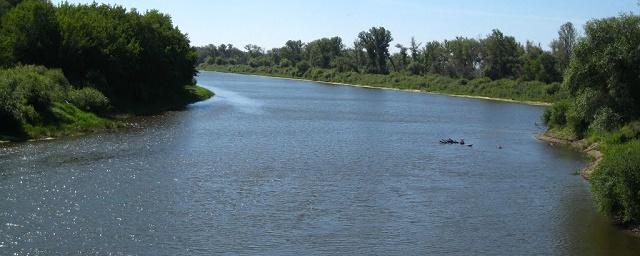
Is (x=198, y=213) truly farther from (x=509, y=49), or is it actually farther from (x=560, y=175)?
(x=509, y=49)

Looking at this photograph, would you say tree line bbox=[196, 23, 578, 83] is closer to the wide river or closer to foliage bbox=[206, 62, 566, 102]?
foliage bbox=[206, 62, 566, 102]

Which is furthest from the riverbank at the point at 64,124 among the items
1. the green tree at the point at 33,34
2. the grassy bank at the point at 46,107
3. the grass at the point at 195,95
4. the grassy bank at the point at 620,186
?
the grassy bank at the point at 620,186

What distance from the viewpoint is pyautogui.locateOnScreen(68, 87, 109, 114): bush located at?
6047 centimetres

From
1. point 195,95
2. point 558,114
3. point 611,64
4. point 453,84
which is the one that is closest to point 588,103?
point 611,64

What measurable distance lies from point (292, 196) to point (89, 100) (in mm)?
33518

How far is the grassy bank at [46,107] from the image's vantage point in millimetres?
49562

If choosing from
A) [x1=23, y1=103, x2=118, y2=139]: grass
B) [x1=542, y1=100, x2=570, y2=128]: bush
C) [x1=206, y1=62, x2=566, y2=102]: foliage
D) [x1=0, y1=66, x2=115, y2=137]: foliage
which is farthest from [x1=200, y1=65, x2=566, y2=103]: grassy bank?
[x1=0, y1=66, x2=115, y2=137]: foliage

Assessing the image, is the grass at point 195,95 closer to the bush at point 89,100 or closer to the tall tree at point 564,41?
the bush at point 89,100

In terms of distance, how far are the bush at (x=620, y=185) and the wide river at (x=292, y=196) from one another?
85 centimetres

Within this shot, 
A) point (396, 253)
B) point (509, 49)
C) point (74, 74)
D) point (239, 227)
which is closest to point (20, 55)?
point (74, 74)

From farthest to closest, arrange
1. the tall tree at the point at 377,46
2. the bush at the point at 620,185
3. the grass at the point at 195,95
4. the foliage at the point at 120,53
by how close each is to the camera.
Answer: the tall tree at the point at 377,46
the grass at the point at 195,95
the foliage at the point at 120,53
the bush at the point at 620,185

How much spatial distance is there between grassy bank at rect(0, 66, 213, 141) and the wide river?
8.78 feet

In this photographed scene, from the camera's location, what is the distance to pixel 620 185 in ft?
93.1

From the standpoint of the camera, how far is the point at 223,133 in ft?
194
